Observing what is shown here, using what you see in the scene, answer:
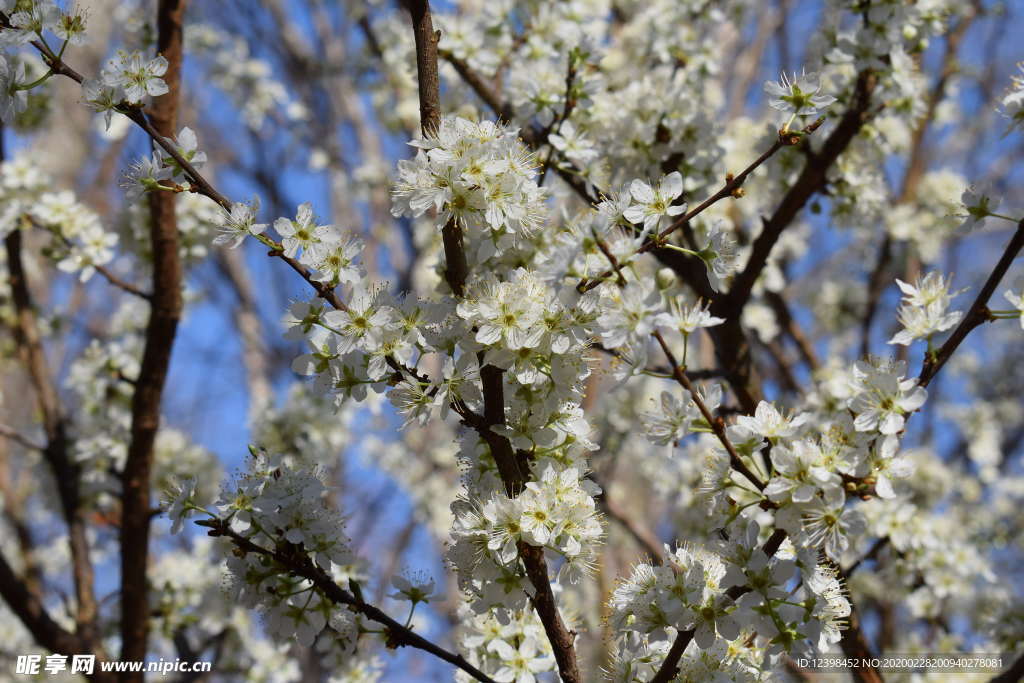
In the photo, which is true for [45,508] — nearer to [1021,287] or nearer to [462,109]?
[462,109]

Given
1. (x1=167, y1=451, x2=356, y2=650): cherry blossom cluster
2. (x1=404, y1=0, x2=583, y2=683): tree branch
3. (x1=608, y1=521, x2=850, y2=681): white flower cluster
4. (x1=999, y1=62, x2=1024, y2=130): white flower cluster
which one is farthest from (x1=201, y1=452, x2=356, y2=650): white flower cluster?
(x1=999, y1=62, x2=1024, y2=130): white flower cluster

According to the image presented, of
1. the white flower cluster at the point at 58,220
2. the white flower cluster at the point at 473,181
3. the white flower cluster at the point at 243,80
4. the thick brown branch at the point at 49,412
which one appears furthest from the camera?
the white flower cluster at the point at 243,80

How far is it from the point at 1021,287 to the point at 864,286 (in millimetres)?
4889

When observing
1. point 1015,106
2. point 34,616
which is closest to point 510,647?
point 1015,106

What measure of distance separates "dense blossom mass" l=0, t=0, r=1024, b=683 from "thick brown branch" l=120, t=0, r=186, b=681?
0.01 meters

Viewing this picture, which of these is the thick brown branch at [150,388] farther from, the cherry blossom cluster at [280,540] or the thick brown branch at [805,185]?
the thick brown branch at [805,185]

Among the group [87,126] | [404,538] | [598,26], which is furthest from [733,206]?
[87,126]

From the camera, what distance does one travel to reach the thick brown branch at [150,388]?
310 cm

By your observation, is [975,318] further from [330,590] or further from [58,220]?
[58,220]

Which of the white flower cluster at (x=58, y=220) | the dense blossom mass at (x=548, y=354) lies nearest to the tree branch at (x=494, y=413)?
the dense blossom mass at (x=548, y=354)

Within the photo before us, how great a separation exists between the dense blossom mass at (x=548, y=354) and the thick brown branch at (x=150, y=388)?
1cm

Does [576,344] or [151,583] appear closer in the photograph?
[576,344]

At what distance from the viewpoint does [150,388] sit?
3.27 m

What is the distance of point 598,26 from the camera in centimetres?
430
